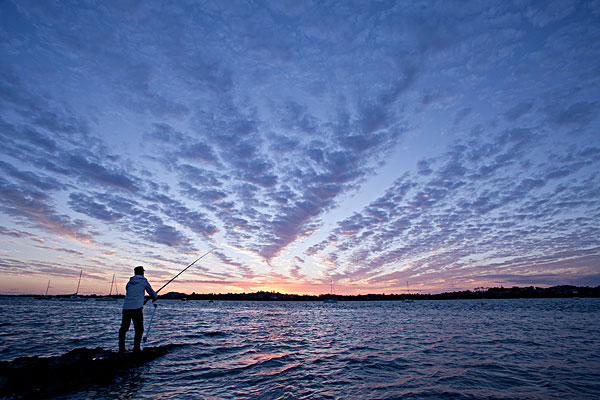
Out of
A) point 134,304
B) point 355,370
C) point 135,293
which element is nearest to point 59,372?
point 134,304

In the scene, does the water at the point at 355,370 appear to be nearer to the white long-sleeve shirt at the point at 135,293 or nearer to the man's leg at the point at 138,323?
the man's leg at the point at 138,323

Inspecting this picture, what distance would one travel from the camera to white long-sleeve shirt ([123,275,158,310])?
11578mm

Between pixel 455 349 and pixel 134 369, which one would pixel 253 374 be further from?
pixel 455 349

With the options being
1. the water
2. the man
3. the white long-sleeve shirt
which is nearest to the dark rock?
the water

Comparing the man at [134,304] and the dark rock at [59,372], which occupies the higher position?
the man at [134,304]

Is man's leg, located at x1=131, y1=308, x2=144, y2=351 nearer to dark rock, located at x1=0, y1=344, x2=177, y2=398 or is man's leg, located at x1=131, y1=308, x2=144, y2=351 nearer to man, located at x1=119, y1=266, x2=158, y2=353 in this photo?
man, located at x1=119, y1=266, x2=158, y2=353

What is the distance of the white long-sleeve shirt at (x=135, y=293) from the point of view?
38.0 feet

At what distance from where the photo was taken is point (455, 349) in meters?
16.5

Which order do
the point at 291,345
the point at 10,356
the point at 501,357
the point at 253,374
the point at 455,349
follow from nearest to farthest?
the point at 253,374 → the point at 10,356 → the point at 501,357 → the point at 455,349 → the point at 291,345

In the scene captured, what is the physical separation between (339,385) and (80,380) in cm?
849

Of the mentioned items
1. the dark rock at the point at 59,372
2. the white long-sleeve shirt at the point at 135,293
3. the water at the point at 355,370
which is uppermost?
the white long-sleeve shirt at the point at 135,293

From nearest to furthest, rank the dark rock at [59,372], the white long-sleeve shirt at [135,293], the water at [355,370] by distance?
1. the dark rock at [59,372]
2. the water at [355,370]
3. the white long-sleeve shirt at [135,293]

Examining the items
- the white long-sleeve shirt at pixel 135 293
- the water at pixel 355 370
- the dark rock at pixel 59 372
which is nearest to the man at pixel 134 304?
the white long-sleeve shirt at pixel 135 293

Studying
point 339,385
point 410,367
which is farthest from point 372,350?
point 339,385
